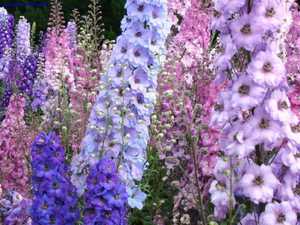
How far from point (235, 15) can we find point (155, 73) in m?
1.45

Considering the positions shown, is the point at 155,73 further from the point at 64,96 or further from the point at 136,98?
the point at 64,96

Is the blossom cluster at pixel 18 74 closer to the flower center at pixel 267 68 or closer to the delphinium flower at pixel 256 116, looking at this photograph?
the delphinium flower at pixel 256 116

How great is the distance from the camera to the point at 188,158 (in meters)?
5.10

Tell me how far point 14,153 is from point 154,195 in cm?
93

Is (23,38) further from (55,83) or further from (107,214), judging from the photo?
(107,214)

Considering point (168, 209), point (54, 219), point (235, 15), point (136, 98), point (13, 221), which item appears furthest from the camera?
point (168, 209)

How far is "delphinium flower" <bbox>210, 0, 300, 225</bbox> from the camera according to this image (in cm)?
374

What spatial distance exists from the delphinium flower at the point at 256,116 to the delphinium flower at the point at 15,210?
4.20ft

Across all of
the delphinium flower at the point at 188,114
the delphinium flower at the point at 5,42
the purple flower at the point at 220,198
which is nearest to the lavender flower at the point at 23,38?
the delphinium flower at the point at 5,42

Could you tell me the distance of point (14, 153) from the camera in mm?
5484

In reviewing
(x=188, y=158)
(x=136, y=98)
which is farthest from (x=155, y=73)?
(x=188, y=158)

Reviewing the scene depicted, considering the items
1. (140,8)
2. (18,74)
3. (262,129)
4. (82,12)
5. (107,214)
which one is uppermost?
(82,12)

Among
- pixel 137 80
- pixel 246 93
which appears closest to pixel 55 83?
pixel 137 80

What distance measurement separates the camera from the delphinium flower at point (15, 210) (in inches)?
188
